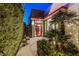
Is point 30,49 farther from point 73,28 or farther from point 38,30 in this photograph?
point 73,28

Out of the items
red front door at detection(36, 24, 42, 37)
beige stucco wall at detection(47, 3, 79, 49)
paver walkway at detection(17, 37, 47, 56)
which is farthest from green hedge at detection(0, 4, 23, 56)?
beige stucco wall at detection(47, 3, 79, 49)

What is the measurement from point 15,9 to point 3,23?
235 mm

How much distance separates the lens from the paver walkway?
267 cm

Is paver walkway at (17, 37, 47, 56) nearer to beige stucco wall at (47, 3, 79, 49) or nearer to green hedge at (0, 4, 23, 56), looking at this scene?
green hedge at (0, 4, 23, 56)

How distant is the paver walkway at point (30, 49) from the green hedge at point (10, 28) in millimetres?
82

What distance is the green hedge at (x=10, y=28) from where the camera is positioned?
8.74 feet

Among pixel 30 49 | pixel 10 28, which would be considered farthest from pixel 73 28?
pixel 10 28

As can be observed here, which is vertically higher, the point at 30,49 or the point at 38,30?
the point at 38,30

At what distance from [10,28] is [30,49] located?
371mm

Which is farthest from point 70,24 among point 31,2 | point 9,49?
point 9,49

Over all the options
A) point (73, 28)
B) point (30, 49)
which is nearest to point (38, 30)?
point (30, 49)

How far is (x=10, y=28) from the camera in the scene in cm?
267

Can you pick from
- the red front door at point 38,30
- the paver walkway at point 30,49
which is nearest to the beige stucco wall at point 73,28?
the red front door at point 38,30

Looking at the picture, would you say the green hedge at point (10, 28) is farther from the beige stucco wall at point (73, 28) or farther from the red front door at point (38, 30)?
the beige stucco wall at point (73, 28)
